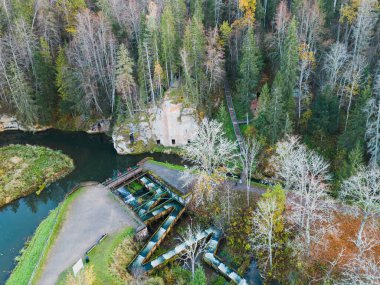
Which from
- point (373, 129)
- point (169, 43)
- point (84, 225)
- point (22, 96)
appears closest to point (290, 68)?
point (373, 129)

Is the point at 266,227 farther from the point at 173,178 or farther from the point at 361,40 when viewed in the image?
the point at 361,40

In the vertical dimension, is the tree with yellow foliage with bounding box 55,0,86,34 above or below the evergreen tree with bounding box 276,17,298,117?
above

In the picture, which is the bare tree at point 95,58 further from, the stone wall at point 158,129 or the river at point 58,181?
the river at point 58,181

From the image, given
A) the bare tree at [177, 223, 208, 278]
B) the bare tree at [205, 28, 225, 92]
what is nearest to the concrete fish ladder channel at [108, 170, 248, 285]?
the bare tree at [177, 223, 208, 278]

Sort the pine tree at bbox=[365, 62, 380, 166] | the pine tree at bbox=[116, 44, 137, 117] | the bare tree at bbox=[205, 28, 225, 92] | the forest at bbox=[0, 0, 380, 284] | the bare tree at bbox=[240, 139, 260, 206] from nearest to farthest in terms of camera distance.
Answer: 1. the bare tree at bbox=[240, 139, 260, 206]
2. the pine tree at bbox=[365, 62, 380, 166]
3. the forest at bbox=[0, 0, 380, 284]
4. the pine tree at bbox=[116, 44, 137, 117]
5. the bare tree at bbox=[205, 28, 225, 92]

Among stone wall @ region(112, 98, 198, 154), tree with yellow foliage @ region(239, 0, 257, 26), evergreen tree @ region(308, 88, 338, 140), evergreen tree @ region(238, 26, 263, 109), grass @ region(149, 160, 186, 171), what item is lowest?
grass @ region(149, 160, 186, 171)

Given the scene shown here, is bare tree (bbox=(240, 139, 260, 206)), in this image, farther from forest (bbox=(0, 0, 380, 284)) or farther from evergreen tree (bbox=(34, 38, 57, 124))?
evergreen tree (bbox=(34, 38, 57, 124))

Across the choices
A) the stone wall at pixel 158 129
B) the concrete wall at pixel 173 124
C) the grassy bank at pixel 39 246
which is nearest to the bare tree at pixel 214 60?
the concrete wall at pixel 173 124

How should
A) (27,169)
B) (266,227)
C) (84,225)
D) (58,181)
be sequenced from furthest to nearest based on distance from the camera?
(27,169) → (58,181) → (84,225) → (266,227)
